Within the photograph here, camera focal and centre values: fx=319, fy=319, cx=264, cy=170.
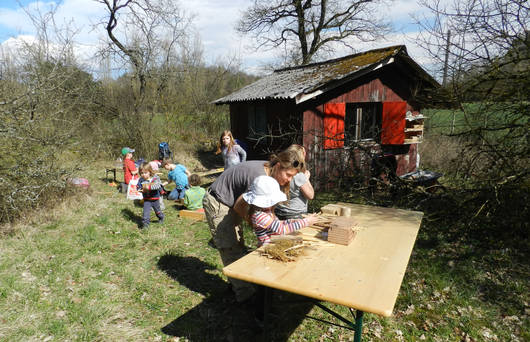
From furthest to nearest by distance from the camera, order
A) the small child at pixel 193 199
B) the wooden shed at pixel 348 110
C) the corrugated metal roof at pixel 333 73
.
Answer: the wooden shed at pixel 348 110 → the corrugated metal roof at pixel 333 73 → the small child at pixel 193 199

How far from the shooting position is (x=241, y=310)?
3.51 meters

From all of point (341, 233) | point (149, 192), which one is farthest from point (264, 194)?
point (149, 192)

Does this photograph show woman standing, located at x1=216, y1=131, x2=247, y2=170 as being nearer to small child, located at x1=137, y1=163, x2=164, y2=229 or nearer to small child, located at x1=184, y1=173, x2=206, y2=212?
small child, located at x1=184, y1=173, x2=206, y2=212

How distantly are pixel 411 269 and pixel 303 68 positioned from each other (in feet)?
28.2

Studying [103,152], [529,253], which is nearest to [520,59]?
[529,253]

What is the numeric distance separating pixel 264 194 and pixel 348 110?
24.6ft

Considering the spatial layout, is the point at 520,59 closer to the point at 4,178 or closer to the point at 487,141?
the point at 487,141

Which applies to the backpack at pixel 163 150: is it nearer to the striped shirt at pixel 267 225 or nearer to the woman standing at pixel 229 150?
the woman standing at pixel 229 150

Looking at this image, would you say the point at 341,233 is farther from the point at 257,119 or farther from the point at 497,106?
the point at 257,119

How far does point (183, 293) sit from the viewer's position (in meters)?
3.81

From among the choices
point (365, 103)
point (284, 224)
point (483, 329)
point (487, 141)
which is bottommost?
point (483, 329)

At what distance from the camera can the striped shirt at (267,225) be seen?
8.45ft

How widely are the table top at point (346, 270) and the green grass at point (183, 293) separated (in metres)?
1.08

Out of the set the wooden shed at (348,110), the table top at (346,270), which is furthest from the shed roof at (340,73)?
the table top at (346,270)
